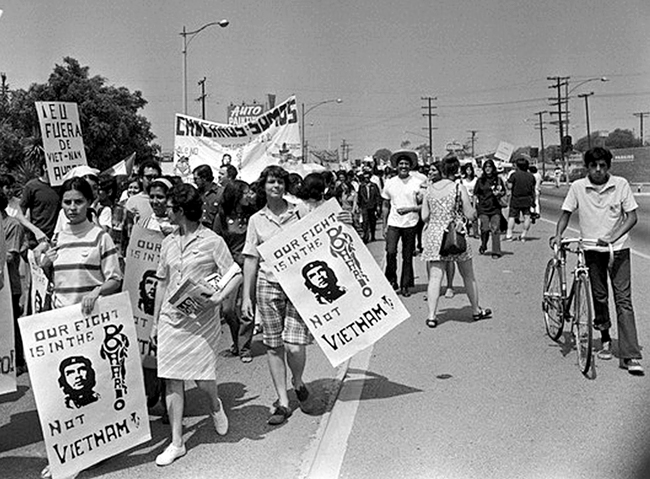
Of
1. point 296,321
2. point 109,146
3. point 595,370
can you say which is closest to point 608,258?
point 595,370

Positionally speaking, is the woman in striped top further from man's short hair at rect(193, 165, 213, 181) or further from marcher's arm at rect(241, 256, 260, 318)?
man's short hair at rect(193, 165, 213, 181)

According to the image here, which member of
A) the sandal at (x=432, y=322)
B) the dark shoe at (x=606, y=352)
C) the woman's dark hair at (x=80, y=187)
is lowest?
the dark shoe at (x=606, y=352)

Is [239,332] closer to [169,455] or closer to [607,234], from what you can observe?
[169,455]

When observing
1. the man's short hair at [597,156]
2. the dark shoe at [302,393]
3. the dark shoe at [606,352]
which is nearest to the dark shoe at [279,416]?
the dark shoe at [302,393]

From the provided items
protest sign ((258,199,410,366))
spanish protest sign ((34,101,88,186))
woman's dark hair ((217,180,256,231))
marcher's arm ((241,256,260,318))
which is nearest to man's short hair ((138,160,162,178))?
woman's dark hair ((217,180,256,231))

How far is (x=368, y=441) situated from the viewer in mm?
4773

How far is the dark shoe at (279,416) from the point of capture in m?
5.14

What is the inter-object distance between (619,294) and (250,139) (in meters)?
8.24

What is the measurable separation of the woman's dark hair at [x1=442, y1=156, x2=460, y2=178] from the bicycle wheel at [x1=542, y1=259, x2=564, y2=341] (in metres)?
1.61

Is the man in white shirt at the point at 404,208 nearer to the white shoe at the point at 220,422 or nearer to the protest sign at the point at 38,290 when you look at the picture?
the protest sign at the point at 38,290

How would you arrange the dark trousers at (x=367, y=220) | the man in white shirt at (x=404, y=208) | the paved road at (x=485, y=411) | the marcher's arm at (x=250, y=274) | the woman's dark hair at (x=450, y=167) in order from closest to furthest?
the paved road at (x=485, y=411), the marcher's arm at (x=250, y=274), the woman's dark hair at (x=450, y=167), the man in white shirt at (x=404, y=208), the dark trousers at (x=367, y=220)

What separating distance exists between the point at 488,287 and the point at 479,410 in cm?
546

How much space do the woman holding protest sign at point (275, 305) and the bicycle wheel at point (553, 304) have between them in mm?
2634

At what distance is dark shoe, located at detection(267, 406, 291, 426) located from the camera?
5141 mm
